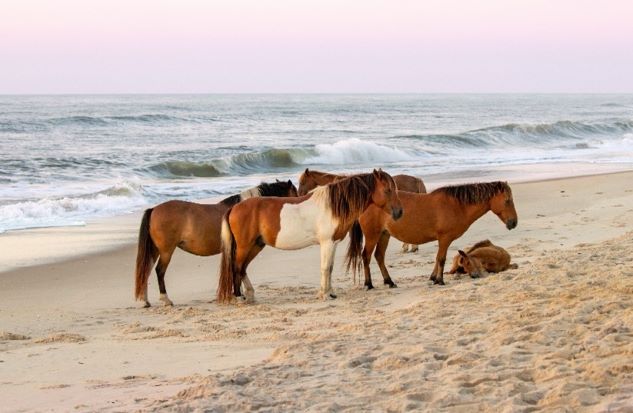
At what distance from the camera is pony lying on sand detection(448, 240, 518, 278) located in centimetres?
976

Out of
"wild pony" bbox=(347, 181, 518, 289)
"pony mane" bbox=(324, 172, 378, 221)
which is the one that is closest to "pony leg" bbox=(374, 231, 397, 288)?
"wild pony" bbox=(347, 181, 518, 289)

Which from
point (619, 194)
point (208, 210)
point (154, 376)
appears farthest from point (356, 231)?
point (619, 194)

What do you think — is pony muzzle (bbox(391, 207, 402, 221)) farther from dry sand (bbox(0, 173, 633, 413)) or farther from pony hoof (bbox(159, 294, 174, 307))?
pony hoof (bbox(159, 294, 174, 307))

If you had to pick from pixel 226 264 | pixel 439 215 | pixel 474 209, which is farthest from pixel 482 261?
pixel 226 264

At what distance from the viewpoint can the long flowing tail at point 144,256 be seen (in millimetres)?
9117

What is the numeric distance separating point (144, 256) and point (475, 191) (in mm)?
3671

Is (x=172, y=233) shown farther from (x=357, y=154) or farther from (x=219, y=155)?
(x=357, y=154)

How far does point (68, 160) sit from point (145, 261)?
738 inches

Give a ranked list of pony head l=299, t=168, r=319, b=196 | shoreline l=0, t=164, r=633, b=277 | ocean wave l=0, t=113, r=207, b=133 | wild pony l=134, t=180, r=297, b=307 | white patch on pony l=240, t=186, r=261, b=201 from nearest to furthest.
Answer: wild pony l=134, t=180, r=297, b=307
white patch on pony l=240, t=186, r=261, b=201
pony head l=299, t=168, r=319, b=196
shoreline l=0, t=164, r=633, b=277
ocean wave l=0, t=113, r=207, b=133

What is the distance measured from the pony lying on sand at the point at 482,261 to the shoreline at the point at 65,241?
5187mm

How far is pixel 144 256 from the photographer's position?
9.32 metres

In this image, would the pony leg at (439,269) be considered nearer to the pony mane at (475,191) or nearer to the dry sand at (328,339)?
the dry sand at (328,339)

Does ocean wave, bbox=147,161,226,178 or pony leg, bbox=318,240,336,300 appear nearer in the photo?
pony leg, bbox=318,240,336,300

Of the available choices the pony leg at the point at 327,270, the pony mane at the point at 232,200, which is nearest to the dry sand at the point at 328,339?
the pony leg at the point at 327,270
